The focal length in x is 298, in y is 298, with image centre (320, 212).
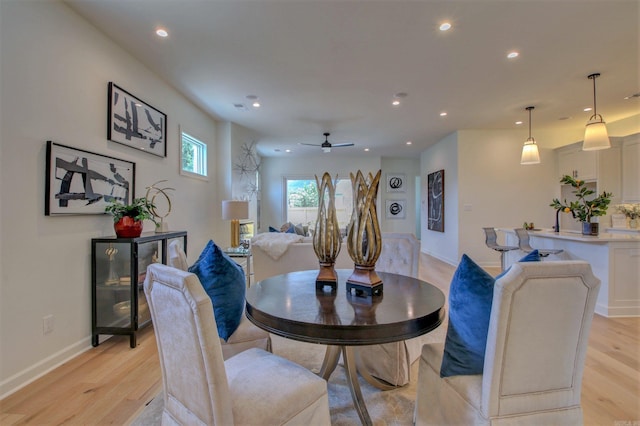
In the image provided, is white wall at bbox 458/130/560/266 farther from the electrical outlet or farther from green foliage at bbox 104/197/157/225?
the electrical outlet

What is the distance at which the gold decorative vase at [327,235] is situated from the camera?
1658 mm

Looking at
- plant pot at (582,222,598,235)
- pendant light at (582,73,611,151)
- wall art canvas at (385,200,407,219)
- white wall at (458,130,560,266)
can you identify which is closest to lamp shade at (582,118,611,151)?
pendant light at (582,73,611,151)

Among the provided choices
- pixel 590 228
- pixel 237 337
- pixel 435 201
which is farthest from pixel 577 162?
pixel 237 337

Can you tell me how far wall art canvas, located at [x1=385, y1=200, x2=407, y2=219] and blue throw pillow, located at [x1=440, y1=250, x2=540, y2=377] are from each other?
25.6ft

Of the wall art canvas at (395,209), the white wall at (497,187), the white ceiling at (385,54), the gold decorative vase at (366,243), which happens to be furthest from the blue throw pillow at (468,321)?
the wall art canvas at (395,209)

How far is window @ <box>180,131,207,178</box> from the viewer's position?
4.21 metres

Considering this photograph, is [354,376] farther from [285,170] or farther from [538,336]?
[285,170]

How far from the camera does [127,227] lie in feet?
8.41

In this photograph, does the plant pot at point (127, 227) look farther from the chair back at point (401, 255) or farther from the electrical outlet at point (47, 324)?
the chair back at point (401, 255)

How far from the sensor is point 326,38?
8.98ft

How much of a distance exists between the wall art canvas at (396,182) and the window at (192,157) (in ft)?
18.9

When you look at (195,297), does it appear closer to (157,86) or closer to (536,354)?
(536,354)

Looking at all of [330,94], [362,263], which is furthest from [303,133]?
[362,263]

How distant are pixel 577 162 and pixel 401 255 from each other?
499cm
